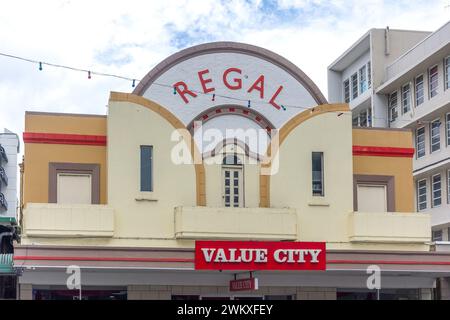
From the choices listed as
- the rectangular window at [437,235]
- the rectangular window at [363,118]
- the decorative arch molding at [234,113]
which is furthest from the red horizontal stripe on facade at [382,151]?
the rectangular window at [363,118]

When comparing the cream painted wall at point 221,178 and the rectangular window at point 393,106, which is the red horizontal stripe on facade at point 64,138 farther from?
the rectangular window at point 393,106

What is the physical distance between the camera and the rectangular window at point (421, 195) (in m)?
48.1

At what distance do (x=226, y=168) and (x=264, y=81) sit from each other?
3.21 m

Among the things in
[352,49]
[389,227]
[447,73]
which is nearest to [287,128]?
[389,227]

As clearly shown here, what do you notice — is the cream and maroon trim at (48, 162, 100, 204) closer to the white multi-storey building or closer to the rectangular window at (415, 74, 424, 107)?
the white multi-storey building

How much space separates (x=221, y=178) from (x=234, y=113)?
2.20m

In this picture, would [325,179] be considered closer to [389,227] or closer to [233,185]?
[389,227]

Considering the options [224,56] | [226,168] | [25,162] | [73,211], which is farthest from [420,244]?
A: [25,162]

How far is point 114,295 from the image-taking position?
2638 cm


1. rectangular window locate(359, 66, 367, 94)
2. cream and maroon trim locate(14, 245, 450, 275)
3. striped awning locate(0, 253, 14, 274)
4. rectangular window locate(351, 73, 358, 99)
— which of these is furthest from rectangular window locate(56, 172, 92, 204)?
rectangular window locate(351, 73, 358, 99)

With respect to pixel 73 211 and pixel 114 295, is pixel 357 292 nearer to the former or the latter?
pixel 114 295

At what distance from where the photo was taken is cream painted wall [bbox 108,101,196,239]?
25672 millimetres

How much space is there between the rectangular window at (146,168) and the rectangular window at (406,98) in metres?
26.5

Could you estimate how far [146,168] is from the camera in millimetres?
26141
